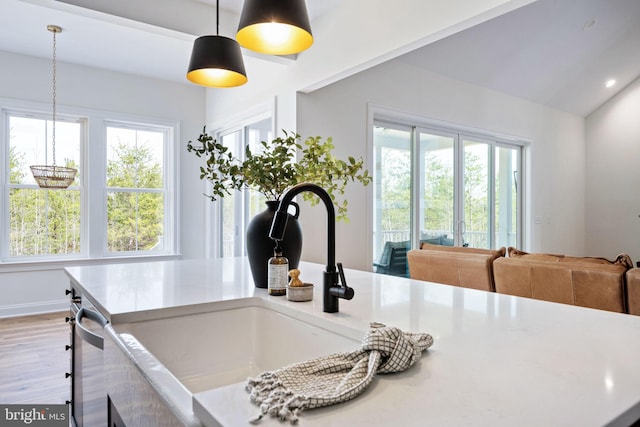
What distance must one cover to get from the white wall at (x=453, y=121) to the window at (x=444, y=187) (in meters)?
0.21

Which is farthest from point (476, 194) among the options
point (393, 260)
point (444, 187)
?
point (393, 260)

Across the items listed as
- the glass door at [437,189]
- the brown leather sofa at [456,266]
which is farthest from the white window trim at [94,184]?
the brown leather sofa at [456,266]

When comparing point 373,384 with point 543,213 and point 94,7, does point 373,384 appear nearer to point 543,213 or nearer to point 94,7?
point 94,7

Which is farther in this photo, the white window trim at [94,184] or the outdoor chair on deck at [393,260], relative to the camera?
the outdoor chair on deck at [393,260]

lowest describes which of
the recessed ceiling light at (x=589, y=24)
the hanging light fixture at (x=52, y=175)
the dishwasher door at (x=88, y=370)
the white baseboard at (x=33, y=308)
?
the white baseboard at (x=33, y=308)

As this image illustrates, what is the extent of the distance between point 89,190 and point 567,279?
15.6ft

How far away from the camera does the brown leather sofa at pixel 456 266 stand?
267 cm

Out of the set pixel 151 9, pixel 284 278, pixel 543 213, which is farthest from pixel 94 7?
pixel 543 213

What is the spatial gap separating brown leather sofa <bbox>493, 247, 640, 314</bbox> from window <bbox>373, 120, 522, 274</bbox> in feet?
6.70

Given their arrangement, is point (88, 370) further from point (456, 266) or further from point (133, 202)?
point (133, 202)

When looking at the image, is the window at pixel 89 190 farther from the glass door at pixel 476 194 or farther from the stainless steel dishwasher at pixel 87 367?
the glass door at pixel 476 194

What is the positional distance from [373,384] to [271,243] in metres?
0.92

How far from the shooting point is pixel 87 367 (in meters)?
1.46

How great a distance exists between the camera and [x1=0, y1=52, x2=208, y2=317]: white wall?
442 centimetres
